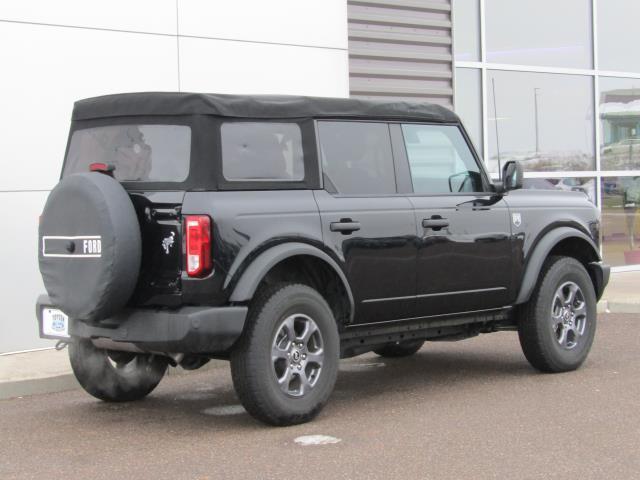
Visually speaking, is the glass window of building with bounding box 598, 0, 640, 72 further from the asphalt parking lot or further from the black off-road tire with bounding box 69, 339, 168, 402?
the black off-road tire with bounding box 69, 339, 168, 402

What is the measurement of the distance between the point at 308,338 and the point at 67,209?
1609mm

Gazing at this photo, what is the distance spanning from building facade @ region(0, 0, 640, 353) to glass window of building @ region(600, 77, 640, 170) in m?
0.02

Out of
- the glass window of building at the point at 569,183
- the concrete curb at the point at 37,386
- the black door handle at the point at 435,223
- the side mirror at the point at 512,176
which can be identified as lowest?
the concrete curb at the point at 37,386

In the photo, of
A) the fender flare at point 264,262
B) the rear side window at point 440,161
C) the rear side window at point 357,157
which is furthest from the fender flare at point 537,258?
the fender flare at point 264,262

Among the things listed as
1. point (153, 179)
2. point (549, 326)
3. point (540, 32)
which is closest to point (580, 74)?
point (540, 32)

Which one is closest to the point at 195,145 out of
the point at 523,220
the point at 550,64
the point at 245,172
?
the point at 245,172

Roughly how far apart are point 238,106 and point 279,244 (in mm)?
877

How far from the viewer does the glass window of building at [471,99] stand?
1319cm

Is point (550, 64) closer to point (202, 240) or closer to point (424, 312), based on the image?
point (424, 312)

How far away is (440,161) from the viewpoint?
7355 millimetres

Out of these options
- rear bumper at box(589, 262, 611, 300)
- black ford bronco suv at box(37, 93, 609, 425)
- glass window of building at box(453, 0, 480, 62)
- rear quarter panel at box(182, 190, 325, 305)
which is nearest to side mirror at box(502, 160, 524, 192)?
black ford bronco suv at box(37, 93, 609, 425)

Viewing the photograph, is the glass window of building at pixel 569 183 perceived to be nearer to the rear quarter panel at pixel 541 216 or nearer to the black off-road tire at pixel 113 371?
the rear quarter panel at pixel 541 216

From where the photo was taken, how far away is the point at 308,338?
6.22 m

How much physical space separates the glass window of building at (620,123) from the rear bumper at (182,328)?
33.6 ft
